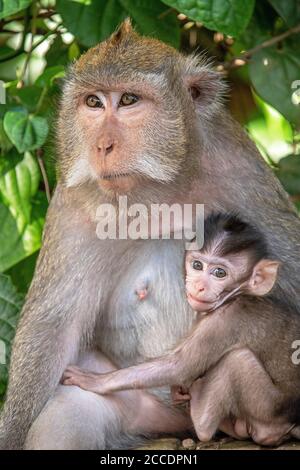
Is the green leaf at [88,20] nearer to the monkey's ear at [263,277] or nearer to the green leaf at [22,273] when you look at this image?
the green leaf at [22,273]

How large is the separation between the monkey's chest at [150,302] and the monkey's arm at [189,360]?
31 cm

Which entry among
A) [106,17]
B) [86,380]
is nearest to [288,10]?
[106,17]

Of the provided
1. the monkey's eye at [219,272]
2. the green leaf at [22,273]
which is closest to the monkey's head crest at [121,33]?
the monkey's eye at [219,272]

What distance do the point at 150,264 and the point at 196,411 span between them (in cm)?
77

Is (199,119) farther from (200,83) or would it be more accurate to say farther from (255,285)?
(255,285)

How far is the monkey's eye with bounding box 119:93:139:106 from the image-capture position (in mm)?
4883

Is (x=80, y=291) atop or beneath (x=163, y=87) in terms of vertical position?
beneath

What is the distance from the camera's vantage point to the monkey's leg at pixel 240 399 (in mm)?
4719

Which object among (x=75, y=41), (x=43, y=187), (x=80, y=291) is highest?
(x=75, y=41)

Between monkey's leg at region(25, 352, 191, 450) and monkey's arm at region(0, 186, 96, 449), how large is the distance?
0.37ft

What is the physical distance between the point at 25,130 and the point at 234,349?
1.95 metres

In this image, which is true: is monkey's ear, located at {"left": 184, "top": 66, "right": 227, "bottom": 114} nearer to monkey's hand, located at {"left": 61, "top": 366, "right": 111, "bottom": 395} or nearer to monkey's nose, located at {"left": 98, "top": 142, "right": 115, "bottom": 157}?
monkey's nose, located at {"left": 98, "top": 142, "right": 115, "bottom": 157}

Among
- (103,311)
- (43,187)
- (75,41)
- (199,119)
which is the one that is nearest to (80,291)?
(103,311)

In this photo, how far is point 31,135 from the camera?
598cm
